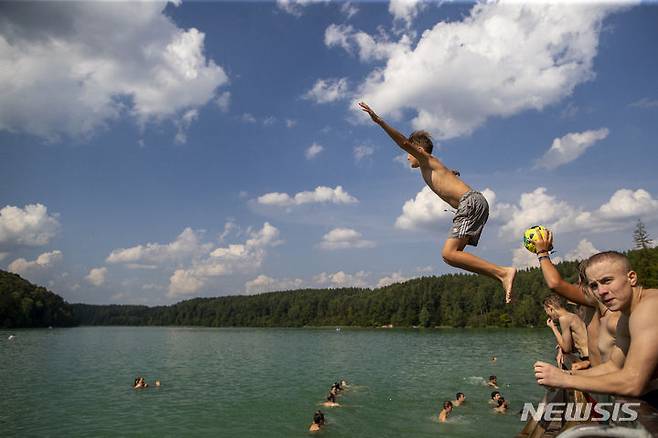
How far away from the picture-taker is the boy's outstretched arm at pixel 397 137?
6.66 metres

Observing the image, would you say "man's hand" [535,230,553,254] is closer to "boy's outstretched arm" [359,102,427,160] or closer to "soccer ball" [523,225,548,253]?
"soccer ball" [523,225,548,253]

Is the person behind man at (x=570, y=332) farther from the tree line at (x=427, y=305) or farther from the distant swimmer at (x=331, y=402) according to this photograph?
A: the tree line at (x=427, y=305)

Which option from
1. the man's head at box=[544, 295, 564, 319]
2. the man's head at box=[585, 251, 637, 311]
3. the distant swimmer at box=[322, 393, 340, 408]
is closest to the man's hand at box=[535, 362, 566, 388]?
the man's head at box=[585, 251, 637, 311]

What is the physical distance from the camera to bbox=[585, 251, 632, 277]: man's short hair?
3.49m

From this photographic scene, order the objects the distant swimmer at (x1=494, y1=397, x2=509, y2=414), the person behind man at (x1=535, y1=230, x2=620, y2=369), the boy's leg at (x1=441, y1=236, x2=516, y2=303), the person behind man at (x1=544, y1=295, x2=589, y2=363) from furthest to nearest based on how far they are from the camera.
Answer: the distant swimmer at (x1=494, y1=397, x2=509, y2=414)
the person behind man at (x1=544, y1=295, x2=589, y2=363)
the boy's leg at (x1=441, y1=236, x2=516, y2=303)
the person behind man at (x1=535, y1=230, x2=620, y2=369)

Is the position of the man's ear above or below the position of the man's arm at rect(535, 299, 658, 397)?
above

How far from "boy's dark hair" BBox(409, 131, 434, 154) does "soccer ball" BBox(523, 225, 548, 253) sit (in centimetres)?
189

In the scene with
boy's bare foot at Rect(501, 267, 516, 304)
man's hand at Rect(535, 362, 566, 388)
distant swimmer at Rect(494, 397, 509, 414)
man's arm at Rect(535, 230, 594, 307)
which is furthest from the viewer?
distant swimmer at Rect(494, 397, 509, 414)

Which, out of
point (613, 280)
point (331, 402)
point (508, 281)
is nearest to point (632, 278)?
point (613, 280)

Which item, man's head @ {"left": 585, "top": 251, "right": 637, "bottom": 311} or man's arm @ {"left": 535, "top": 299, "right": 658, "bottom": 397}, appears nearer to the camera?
man's arm @ {"left": 535, "top": 299, "right": 658, "bottom": 397}

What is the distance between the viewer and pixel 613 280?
3.47m

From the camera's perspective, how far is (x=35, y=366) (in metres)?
55.9

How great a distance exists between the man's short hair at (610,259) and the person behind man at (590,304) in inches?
18.5

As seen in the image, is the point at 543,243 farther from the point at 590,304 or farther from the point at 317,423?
the point at 317,423
